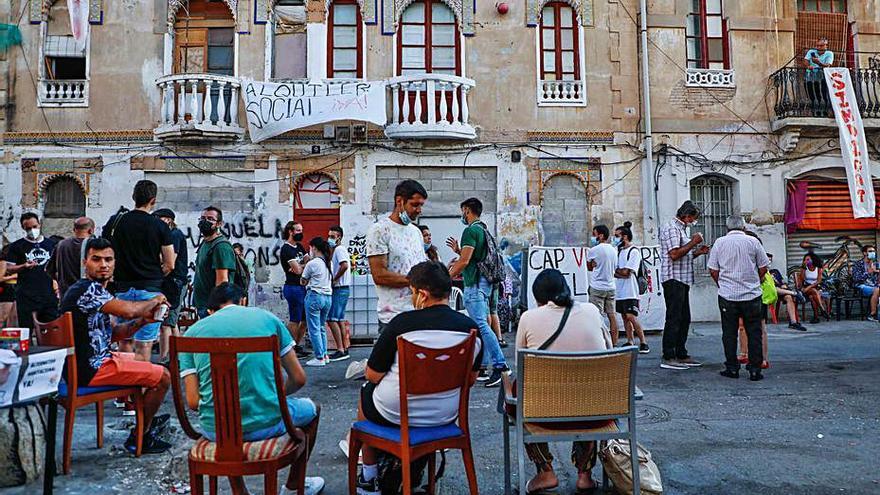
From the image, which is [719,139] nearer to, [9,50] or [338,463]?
[338,463]

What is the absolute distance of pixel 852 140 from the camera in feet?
43.0

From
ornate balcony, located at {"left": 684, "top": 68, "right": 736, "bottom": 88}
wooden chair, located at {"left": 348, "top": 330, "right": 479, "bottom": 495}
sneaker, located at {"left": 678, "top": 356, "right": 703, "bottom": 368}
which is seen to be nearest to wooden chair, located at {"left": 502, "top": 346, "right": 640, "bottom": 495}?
wooden chair, located at {"left": 348, "top": 330, "right": 479, "bottom": 495}

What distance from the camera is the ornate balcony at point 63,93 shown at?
43.6ft

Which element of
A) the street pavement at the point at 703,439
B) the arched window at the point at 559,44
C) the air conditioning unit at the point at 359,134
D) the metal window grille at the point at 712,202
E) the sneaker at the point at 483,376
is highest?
the arched window at the point at 559,44

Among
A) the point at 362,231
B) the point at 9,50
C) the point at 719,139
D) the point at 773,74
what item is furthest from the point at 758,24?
the point at 9,50

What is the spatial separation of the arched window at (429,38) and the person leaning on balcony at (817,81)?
7.84 m

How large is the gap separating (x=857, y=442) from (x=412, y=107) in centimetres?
1019

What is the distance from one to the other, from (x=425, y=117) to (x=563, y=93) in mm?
3134

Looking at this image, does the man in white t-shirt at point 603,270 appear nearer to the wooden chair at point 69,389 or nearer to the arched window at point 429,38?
the wooden chair at point 69,389

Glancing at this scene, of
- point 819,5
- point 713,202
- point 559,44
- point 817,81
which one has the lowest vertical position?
point 713,202

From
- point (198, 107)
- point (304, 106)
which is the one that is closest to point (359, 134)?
point (304, 106)

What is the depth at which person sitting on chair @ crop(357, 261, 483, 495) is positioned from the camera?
10.6 feet

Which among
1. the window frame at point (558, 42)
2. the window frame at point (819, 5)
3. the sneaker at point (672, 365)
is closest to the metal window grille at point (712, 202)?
the window frame at point (558, 42)

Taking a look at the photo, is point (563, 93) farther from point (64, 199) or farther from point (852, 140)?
point (64, 199)
